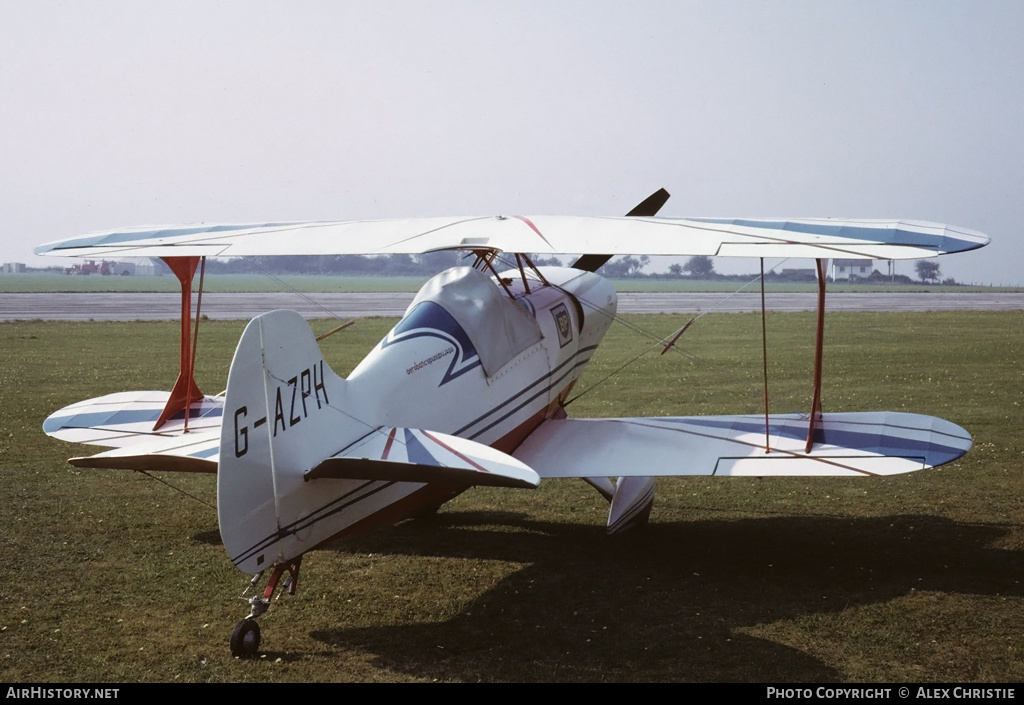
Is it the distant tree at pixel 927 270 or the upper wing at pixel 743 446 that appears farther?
the distant tree at pixel 927 270

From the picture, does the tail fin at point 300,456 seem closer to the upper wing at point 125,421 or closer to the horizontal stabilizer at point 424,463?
the horizontal stabilizer at point 424,463

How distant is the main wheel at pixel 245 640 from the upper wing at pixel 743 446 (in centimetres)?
249

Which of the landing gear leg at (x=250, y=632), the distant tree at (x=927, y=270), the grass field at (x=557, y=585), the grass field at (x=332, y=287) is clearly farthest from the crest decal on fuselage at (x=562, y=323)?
the distant tree at (x=927, y=270)

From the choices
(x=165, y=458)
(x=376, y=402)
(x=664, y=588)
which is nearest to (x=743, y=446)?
(x=664, y=588)

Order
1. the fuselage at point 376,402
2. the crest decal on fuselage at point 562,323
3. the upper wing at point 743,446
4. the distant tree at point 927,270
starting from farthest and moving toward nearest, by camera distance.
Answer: the distant tree at point 927,270 < the crest decal on fuselage at point 562,323 < the upper wing at point 743,446 < the fuselage at point 376,402

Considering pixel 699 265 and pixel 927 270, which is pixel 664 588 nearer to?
pixel 699 265

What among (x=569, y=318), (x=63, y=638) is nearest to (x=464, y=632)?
(x=63, y=638)

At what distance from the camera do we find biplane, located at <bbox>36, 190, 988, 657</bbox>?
193 inches

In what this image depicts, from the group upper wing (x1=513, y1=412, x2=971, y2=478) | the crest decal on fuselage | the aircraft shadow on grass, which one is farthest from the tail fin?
the crest decal on fuselage

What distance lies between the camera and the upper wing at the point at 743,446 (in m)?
6.75

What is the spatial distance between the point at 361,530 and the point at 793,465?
121 inches

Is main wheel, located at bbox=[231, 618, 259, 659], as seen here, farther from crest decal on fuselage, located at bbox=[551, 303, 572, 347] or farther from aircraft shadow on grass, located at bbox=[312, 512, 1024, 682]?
crest decal on fuselage, located at bbox=[551, 303, 572, 347]

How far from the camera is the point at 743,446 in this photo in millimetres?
7176

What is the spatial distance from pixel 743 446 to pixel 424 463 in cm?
321
